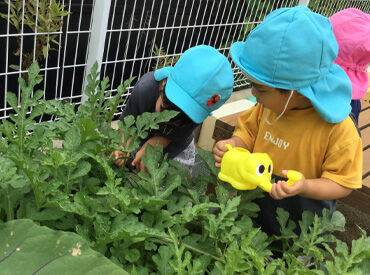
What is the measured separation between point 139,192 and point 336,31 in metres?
1.64

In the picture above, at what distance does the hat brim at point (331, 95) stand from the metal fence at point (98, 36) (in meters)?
0.73

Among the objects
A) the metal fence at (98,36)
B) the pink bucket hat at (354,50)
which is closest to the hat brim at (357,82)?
the pink bucket hat at (354,50)

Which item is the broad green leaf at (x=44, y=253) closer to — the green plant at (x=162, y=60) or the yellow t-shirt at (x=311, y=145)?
the yellow t-shirt at (x=311, y=145)

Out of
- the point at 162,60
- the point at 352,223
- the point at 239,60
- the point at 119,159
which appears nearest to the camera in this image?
the point at 119,159

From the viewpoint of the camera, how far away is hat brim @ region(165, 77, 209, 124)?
1.60m

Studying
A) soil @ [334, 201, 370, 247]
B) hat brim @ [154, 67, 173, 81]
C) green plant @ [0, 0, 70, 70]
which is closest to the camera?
hat brim @ [154, 67, 173, 81]


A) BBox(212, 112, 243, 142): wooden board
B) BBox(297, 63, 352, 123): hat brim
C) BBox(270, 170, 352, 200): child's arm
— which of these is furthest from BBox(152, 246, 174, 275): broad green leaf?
BBox(212, 112, 243, 142): wooden board

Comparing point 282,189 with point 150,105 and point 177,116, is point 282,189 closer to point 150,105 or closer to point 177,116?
point 177,116

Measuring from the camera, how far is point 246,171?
1.15m

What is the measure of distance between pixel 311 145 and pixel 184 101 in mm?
527

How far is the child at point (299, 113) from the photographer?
1277mm

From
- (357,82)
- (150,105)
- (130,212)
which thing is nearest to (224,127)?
(150,105)

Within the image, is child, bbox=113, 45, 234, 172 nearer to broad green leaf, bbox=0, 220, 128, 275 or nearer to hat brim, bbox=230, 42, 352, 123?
hat brim, bbox=230, 42, 352, 123

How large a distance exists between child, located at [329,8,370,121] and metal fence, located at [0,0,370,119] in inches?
49.1
